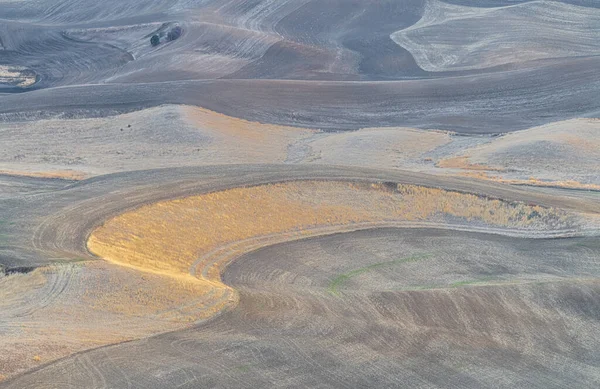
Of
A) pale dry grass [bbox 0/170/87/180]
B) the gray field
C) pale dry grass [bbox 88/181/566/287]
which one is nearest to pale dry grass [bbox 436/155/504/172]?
the gray field

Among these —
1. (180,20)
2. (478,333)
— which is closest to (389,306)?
(478,333)

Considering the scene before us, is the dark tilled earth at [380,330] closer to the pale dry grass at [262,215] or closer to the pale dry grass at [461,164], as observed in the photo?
the pale dry grass at [262,215]

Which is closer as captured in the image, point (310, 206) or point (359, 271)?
point (359, 271)

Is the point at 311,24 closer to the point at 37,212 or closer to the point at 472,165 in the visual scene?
the point at 472,165

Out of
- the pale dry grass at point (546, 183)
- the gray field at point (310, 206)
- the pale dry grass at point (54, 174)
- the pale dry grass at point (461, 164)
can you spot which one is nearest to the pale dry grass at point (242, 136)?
the gray field at point (310, 206)

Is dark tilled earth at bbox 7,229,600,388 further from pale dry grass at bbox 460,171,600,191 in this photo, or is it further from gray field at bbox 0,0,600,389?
pale dry grass at bbox 460,171,600,191

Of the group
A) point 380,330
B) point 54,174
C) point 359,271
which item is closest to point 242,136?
point 54,174

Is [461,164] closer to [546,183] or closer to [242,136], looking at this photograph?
[546,183]
